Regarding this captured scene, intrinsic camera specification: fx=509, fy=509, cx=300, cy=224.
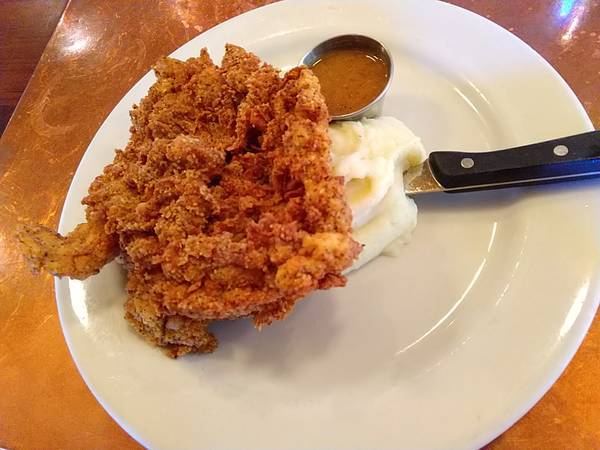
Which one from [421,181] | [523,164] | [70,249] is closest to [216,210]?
[70,249]

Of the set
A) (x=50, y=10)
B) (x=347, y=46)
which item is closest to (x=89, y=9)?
(x=50, y=10)

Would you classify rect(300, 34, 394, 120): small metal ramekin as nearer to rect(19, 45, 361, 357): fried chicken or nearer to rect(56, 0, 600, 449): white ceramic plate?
rect(56, 0, 600, 449): white ceramic plate

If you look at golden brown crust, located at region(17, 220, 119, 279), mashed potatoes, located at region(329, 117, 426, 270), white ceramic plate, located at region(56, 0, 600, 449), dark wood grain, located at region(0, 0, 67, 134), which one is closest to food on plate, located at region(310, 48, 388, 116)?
mashed potatoes, located at region(329, 117, 426, 270)

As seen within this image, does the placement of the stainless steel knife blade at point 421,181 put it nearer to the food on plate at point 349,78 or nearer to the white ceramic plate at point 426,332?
the white ceramic plate at point 426,332

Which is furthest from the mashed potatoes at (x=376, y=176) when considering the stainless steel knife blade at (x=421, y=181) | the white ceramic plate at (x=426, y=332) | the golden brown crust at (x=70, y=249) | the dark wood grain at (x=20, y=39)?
the dark wood grain at (x=20, y=39)

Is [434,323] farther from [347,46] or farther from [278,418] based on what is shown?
[347,46]

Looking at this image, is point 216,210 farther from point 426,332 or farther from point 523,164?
point 523,164
